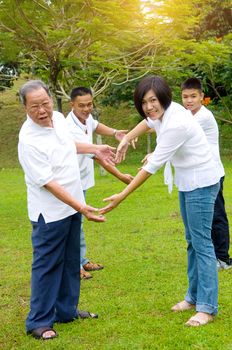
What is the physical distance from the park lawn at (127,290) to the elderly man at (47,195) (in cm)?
33

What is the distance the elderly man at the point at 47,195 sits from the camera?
3.98 meters

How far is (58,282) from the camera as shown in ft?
13.9

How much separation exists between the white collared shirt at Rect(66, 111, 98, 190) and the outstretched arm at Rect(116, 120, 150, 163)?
58cm

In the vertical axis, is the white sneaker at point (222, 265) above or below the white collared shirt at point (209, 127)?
below

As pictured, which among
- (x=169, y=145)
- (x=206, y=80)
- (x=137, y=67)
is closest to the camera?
(x=169, y=145)

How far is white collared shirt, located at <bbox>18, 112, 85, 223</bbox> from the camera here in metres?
3.97

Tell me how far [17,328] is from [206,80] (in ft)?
50.5

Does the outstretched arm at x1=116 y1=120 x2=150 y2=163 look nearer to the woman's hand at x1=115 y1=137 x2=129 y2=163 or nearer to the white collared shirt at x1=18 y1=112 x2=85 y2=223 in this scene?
the woman's hand at x1=115 y1=137 x2=129 y2=163

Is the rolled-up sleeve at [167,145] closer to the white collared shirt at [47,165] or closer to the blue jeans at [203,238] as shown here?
the blue jeans at [203,238]

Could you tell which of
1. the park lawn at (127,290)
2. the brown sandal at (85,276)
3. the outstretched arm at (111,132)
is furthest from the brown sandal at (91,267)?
the outstretched arm at (111,132)

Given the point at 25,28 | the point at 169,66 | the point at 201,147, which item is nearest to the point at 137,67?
the point at 169,66

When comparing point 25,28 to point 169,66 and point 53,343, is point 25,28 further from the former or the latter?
point 53,343

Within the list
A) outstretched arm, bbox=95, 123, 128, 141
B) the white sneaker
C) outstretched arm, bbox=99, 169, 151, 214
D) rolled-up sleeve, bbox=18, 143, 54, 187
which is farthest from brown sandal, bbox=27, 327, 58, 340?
the white sneaker

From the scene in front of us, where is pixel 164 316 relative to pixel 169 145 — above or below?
below
